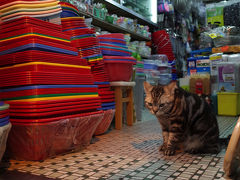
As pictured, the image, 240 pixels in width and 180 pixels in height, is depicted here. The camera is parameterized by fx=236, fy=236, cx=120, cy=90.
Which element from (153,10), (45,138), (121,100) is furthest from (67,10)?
(153,10)

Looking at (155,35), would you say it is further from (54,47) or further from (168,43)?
(54,47)

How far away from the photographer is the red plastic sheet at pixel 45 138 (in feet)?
4.51

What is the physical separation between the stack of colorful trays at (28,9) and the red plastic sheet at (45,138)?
0.72 metres

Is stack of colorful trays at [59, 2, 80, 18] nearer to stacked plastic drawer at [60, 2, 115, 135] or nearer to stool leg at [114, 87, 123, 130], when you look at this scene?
stacked plastic drawer at [60, 2, 115, 135]

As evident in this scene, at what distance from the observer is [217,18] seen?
6227 mm

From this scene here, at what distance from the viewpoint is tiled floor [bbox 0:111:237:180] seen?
1205mm

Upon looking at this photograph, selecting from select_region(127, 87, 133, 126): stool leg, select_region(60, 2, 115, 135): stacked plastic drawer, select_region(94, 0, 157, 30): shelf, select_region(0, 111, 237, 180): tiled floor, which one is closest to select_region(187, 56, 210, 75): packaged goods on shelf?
select_region(94, 0, 157, 30): shelf

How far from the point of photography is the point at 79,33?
2.09 metres

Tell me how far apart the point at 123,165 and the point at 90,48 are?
115cm

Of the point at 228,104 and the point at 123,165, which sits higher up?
the point at 228,104

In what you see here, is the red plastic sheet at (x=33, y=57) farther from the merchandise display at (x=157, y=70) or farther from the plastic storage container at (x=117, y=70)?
the merchandise display at (x=157, y=70)

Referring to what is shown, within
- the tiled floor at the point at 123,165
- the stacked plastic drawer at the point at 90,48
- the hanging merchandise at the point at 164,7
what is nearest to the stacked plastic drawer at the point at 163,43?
the hanging merchandise at the point at 164,7

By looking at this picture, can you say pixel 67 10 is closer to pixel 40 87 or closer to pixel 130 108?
pixel 40 87

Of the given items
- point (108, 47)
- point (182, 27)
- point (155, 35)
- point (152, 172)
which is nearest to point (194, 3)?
point (182, 27)
